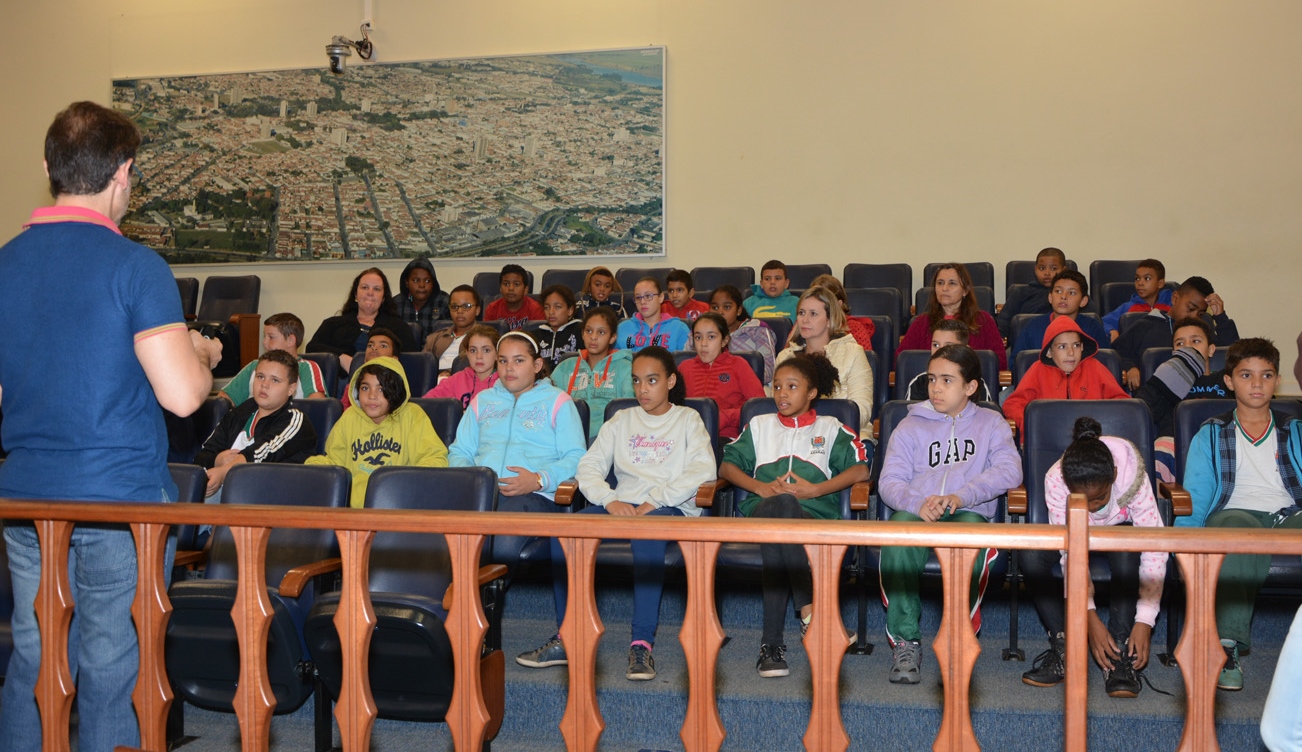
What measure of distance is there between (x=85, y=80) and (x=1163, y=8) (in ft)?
28.6

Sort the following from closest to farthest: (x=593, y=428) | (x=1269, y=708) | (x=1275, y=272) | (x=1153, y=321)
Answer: (x=1269, y=708)
(x=593, y=428)
(x=1153, y=321)
(x=1275, y=272)

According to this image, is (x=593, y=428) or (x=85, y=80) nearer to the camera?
(x=593, y=428)

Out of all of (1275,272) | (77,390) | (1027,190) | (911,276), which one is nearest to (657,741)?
(77,390)

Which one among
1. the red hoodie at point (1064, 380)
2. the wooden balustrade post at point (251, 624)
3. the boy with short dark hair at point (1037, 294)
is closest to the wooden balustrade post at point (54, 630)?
the wooden balustrade post at point (251, 624)

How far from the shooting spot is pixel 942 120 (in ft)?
25.4

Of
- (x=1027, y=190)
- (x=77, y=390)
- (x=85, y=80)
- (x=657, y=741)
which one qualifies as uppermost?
(x=85, y=80)

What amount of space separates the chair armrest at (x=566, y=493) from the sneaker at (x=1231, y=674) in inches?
80.9

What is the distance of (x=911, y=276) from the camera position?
757 cm

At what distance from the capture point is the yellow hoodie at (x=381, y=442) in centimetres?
385

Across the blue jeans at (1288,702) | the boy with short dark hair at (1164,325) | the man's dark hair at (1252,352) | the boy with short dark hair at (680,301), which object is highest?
the boy with short dark hair at (680,301)

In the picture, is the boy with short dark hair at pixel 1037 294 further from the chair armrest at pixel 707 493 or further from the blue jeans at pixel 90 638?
the blue jeans at pixel 90 638

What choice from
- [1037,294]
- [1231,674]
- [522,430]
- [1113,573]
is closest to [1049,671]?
[1113,573]

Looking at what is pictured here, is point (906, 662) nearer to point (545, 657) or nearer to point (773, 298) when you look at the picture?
point (545, 657)

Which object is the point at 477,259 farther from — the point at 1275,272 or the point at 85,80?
the point at 1275,272
